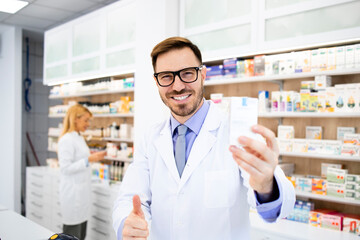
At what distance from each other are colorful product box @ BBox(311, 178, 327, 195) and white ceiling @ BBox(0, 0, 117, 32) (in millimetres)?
4151

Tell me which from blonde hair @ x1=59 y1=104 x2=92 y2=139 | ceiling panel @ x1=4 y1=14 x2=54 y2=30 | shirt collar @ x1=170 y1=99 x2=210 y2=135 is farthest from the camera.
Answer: ceiling panel @ x1=4 y1=14 x2=54 y2=30

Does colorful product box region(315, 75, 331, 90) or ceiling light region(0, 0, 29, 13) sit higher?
ceiling light region(0, 0, 29, 13)

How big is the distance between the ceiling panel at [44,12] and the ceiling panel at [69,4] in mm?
189

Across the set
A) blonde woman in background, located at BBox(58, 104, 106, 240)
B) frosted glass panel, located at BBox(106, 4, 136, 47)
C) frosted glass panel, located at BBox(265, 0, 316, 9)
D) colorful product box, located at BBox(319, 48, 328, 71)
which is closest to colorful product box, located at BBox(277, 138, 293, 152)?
colorful product box, located at BBox(319, 48, 328, 71)

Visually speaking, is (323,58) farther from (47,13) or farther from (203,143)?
(47,13)

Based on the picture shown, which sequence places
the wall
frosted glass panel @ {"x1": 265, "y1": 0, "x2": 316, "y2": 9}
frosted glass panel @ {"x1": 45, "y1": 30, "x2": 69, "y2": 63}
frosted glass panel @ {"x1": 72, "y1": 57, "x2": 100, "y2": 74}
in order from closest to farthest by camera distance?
frosted glass panel @ {"x1": 265, "y1": 0, "x2": 316, "y2": 9} → frosted glass panel @ {"x1": 72, "y1": 57, "x2": 100, "y2": 74} → frosted glass panel @ {"x1": 45, "y1": 30, "x2": 69, "y2": 63} → the wall

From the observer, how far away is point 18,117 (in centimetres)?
660

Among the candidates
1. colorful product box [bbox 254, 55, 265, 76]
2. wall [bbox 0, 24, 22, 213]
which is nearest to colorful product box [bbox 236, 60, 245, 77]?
colorful product box [bbox 254, 55, 265, 76]

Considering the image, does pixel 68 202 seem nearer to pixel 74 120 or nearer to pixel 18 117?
pixel 74 120

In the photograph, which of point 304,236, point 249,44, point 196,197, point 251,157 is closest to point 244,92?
point 249,44

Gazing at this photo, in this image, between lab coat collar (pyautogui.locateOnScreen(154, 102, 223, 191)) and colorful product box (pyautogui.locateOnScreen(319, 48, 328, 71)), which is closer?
lab coat collar (pyautogui.locateOnScreen(154, 102, 223, 191))

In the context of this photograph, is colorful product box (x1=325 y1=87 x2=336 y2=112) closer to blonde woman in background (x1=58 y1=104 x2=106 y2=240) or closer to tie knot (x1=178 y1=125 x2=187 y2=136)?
tie knot (x1=178 y1=125 x2=187 y2=136)

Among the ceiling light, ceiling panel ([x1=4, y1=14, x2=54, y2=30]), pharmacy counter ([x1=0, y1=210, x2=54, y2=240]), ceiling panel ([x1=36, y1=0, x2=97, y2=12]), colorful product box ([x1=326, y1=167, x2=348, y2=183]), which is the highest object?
ceiling panel ([x1=4, y1=14, x2=54, y2=30])

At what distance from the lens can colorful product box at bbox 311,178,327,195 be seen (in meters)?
2.81
